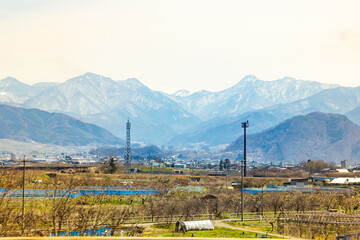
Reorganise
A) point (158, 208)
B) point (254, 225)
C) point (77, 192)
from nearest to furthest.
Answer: point (254, 225) → point (158, 208) → point (77, 192)

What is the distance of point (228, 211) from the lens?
5794cm

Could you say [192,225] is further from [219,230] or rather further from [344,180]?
[344,180]

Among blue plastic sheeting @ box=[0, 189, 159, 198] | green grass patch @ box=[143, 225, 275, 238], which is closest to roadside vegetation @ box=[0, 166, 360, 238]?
green grass patch @ box=[143, 225, 275, 238]

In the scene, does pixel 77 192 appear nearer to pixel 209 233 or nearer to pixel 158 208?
pixel 158 208

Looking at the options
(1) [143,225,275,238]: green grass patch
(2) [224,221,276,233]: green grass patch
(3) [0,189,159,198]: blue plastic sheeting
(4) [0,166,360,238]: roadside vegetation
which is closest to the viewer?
(4) [0,166,360,238]: roadside vegetation

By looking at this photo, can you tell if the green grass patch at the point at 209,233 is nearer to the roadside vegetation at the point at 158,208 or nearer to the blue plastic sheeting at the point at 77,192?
the roadside vegetation at the point at 158,208

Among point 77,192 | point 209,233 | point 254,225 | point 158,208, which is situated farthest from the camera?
point 77,192

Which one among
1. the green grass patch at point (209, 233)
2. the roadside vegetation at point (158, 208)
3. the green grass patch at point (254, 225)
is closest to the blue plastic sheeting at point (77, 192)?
the roadside vegetation at point (158, 208)

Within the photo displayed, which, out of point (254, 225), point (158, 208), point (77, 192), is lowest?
point (254, 225)

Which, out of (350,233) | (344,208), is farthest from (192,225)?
(344,208)

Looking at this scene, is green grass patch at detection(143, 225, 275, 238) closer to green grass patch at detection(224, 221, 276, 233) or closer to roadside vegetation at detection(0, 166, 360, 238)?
roadside vegetation at detection(0, 166, 360, 238)

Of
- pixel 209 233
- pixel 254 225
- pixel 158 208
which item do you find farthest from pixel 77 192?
pixel 209 233

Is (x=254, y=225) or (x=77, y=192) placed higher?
(x=77, y=192)

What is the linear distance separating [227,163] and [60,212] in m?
132
